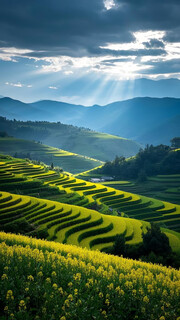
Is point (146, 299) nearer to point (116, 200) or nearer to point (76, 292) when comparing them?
point (76, 292)

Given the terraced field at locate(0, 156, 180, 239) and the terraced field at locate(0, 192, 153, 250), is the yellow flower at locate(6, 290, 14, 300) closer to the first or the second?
the terraced field at locate(0, 192, 153, 250)

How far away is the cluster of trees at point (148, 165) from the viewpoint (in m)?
160

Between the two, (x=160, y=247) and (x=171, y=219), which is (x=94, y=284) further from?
(x=171, y=219)

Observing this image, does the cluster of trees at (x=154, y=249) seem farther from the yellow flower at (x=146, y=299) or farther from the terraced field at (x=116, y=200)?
the terraced field at (x=116, y=200)

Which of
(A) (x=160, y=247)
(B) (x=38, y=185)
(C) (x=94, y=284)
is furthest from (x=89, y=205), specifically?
(C) (x=94, y=284)

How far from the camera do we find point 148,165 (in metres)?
162

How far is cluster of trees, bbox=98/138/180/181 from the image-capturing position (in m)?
160

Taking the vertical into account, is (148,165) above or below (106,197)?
above

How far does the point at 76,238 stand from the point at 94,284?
82.7 feet

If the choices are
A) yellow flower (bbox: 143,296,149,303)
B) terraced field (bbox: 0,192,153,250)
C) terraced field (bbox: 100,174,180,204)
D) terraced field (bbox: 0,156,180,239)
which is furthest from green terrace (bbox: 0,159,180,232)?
yellow flower (bbox: 143,296,149,303)

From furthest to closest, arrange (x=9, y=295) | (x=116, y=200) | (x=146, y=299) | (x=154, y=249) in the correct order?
(x=116, y=200)
(x=154, y=249)
(x=146, y=299)
(x=9, y=295)

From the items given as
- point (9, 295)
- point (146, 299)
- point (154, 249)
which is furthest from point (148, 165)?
point (9, 295)

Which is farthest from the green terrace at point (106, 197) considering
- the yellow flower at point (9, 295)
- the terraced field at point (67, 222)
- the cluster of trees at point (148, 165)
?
the cluster of trees at point (148, 165)

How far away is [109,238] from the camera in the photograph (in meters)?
42.2
